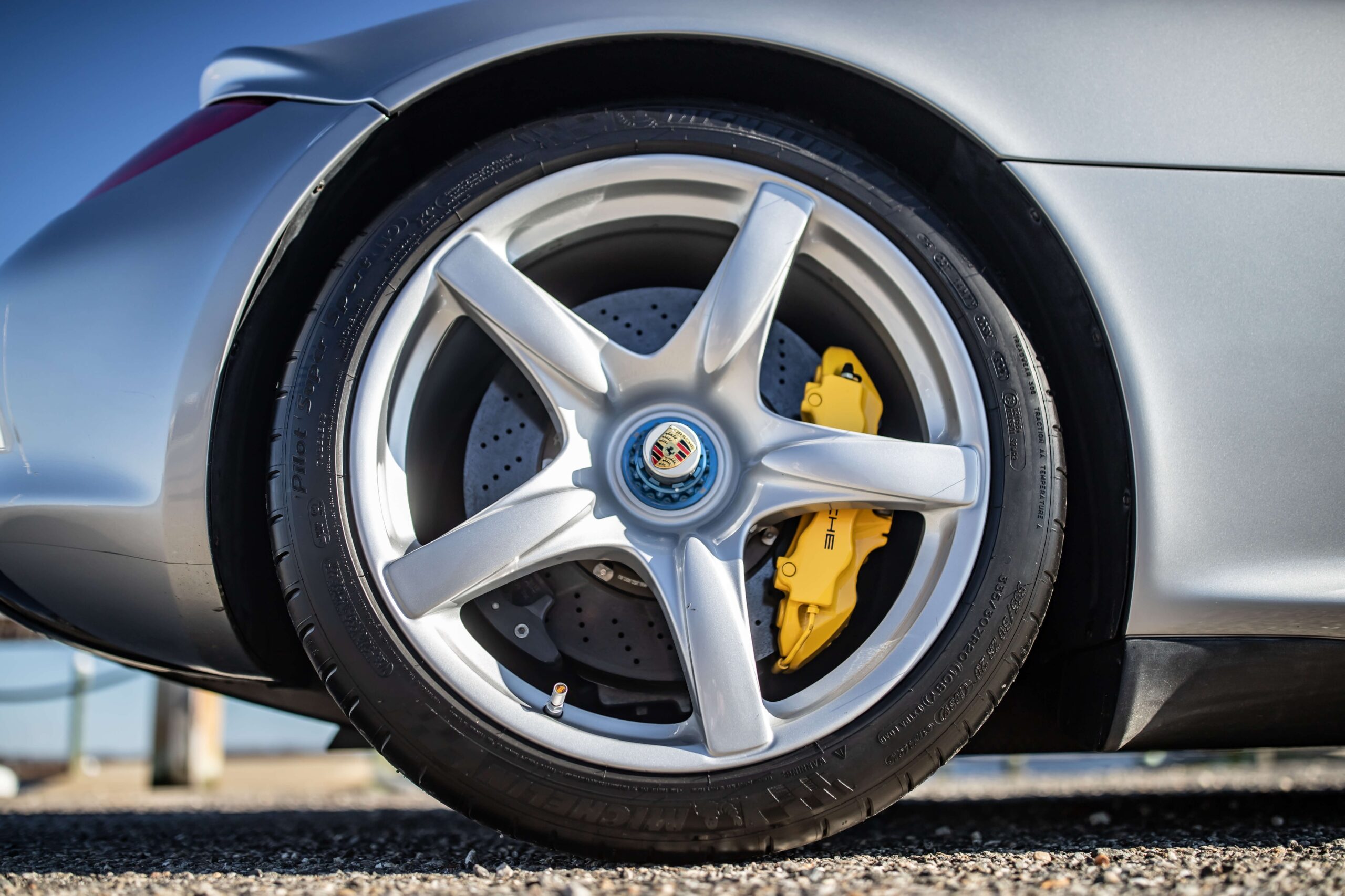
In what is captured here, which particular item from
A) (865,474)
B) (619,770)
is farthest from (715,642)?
(865,474)

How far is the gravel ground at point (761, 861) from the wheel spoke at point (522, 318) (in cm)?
64

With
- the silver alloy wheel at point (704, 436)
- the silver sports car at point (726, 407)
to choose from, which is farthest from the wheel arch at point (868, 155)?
the silver alloy wheel at point (704, 436)

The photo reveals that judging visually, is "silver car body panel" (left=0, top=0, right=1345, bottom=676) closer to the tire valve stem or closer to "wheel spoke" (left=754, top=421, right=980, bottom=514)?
"wheel spoke" (left=754, top=421, right=980, bottom=514)

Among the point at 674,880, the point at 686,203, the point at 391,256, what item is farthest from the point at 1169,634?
the point at 391,256

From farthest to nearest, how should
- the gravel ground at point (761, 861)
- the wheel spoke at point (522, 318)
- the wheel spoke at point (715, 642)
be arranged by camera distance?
the wheel spoke at point (522, 318)
the wheel spoke at point (715, 642)
the gravel ground at point (761, 861)

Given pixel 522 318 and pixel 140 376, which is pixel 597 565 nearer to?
pixel 522 318

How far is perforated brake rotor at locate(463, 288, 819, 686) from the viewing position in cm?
→ 119

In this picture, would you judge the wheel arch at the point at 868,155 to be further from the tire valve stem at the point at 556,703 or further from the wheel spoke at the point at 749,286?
the tire valve stem at the point at 556,703

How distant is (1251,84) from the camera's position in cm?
111

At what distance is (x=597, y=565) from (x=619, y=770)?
32 cm

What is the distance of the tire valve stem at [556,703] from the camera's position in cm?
102

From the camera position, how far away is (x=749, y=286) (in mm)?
1114

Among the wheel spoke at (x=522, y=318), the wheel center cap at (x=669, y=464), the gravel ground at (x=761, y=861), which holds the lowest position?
the gravel ground at (x=761, y=861)

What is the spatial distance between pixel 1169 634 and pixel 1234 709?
0.17 m
